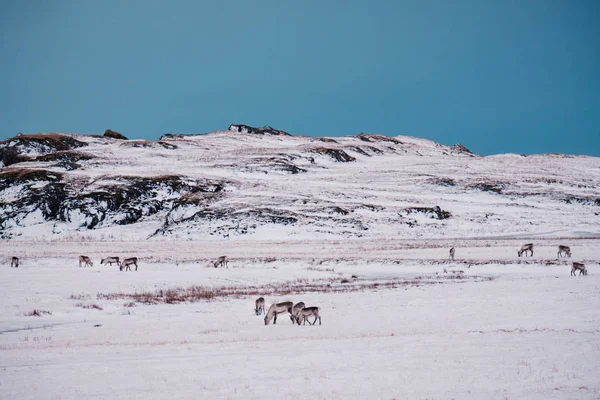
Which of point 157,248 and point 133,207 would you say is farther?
point 133,207

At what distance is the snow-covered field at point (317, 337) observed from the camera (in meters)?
11.2

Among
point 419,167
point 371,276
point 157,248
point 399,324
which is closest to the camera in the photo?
point 399,324

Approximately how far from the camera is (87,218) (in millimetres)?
89562

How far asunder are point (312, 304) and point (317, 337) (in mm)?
8647

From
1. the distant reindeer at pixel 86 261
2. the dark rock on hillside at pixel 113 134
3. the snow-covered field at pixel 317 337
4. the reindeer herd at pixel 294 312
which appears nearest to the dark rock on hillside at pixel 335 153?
the dark rock on hillside at pixel 113 134

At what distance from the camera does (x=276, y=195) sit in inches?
3602

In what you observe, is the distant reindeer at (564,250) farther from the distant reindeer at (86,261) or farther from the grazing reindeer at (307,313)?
the distant reindeer at (86,261)

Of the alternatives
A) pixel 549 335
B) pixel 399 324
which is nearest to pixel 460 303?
pixel 399 324

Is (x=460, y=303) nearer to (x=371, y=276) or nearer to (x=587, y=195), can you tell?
(x=371, y=276)

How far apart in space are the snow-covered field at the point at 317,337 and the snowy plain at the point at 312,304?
0.25ft

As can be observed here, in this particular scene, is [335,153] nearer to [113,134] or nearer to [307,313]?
[113,134]

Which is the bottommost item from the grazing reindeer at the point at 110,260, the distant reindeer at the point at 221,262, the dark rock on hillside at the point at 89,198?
the grazing reindeer at the point at 110,260

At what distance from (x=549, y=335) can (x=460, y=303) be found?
8.65 m

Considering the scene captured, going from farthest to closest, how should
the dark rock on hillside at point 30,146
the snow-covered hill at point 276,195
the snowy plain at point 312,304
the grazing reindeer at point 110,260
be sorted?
the dark rock on hillside at point 30,146 → the snow-covered hill at point 276,195 → the grazing reindeer at point 110,260 → the snowy plain at point 312,304
